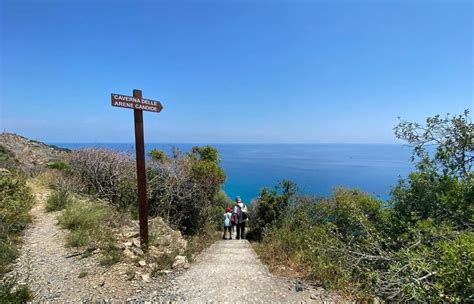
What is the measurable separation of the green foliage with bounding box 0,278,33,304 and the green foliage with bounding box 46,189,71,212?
4.82 m

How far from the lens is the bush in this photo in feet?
34.3

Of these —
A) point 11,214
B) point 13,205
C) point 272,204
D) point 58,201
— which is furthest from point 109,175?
point 272,204

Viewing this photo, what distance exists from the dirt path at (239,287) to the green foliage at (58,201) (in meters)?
5.38

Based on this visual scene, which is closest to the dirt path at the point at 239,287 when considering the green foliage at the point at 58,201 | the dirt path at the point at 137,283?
the dirt path at the point at 137,283

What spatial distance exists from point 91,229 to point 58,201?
9.09ft

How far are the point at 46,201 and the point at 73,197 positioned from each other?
0.82m

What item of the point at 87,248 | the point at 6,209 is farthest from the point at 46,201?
the point at 87,248

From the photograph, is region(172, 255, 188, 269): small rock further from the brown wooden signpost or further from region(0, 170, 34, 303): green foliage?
region(0, 170, 34, 303): green foliage

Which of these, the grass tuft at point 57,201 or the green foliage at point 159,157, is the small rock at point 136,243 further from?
the green foliage at point 159,157

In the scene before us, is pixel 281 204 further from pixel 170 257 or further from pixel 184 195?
pixel 170 257

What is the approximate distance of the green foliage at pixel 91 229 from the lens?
226 inches

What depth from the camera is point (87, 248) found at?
19.5 feet

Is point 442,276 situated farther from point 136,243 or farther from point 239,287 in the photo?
point 136,243

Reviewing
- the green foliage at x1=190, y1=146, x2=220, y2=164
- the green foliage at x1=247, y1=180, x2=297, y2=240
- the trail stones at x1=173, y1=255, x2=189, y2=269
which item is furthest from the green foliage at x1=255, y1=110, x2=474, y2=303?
the green foliage at x1=190, y1=146, x2=220, y2=164
